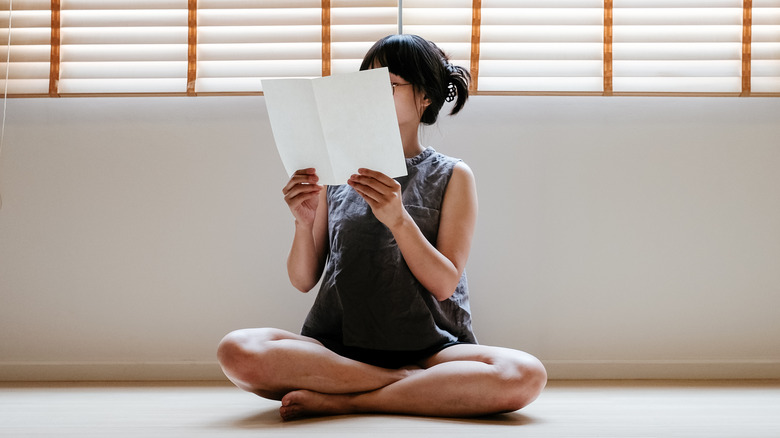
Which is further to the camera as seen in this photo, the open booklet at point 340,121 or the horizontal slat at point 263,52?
the horizontal slat at point 263,52

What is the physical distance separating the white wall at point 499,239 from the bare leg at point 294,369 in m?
0.47

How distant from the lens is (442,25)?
1726 mm

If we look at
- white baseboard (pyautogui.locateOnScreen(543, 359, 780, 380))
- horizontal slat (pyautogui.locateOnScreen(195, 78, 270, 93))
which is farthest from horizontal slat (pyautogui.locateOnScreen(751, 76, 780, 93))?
horizontal slat (pyautogui.locateOnScreen(195, 78, 270, 93))

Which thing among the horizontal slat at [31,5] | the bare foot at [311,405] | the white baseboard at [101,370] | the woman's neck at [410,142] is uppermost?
the horizontal slat at [31,5]

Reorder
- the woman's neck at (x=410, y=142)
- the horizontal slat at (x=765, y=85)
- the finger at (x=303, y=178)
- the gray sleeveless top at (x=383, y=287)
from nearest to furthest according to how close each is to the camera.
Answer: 1. the finger at (x=303, y=178)
2. the gray sleeveless top at (x=383, y=287)
3. the woman's neck at (x=410, y=142)
4. the horizontal slat at (x=765, y=85)

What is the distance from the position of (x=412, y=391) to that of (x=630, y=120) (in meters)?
0.94

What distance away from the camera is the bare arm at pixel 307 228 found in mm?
1259

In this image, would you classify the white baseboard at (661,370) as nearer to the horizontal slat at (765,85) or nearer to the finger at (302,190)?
the horizontal slat at (765,85)

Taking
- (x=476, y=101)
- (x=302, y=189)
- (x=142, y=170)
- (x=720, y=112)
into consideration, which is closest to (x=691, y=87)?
(x=720, y=112)

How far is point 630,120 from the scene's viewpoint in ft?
5.82

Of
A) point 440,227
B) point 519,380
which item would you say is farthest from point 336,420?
point 440,227

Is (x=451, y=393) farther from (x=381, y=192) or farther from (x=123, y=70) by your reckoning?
(x=123, y=70)

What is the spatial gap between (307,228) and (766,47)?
1177 millimetres

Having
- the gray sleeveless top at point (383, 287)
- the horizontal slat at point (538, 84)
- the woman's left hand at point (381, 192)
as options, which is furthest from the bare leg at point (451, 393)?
the horizontal slat at point (538, 84)
